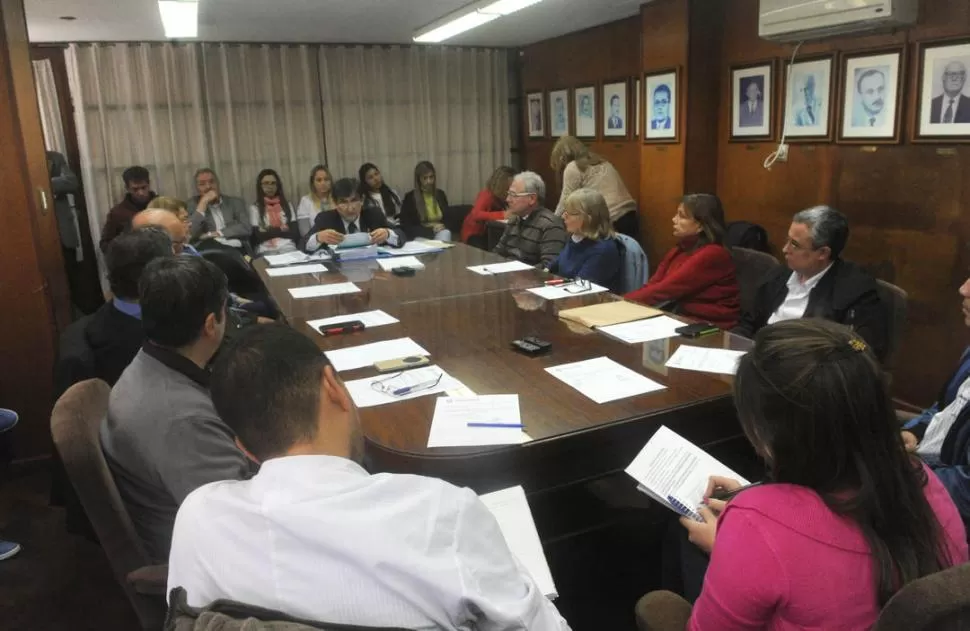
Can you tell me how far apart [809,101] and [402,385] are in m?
3.08

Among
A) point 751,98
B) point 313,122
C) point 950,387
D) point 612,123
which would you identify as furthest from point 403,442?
point 313,122

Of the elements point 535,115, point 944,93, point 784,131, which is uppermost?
point 535,115

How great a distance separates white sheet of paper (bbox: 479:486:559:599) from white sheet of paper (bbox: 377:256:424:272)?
93.9 inches

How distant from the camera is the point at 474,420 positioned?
1.70 metres

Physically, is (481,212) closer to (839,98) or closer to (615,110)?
(615,110)

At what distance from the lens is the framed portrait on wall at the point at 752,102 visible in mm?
4098

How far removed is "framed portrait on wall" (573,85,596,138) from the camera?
5.84 metres

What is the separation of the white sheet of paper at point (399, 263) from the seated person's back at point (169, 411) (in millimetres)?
2067

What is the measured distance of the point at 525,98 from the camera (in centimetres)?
686

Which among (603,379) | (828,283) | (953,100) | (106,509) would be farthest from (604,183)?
(106,509)

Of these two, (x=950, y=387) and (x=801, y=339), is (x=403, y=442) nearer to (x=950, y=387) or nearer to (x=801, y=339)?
(x=801, y=339)

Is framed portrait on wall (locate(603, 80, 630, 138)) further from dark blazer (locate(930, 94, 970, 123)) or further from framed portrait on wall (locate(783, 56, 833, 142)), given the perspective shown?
dark blazer (locate(930, 94, 970, 123))

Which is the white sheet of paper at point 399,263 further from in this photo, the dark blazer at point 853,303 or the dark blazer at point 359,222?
the dark blazer at point 853,303

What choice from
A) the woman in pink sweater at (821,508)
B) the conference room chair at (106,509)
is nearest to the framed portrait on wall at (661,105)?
the woman in pink sweater at (821,508)
